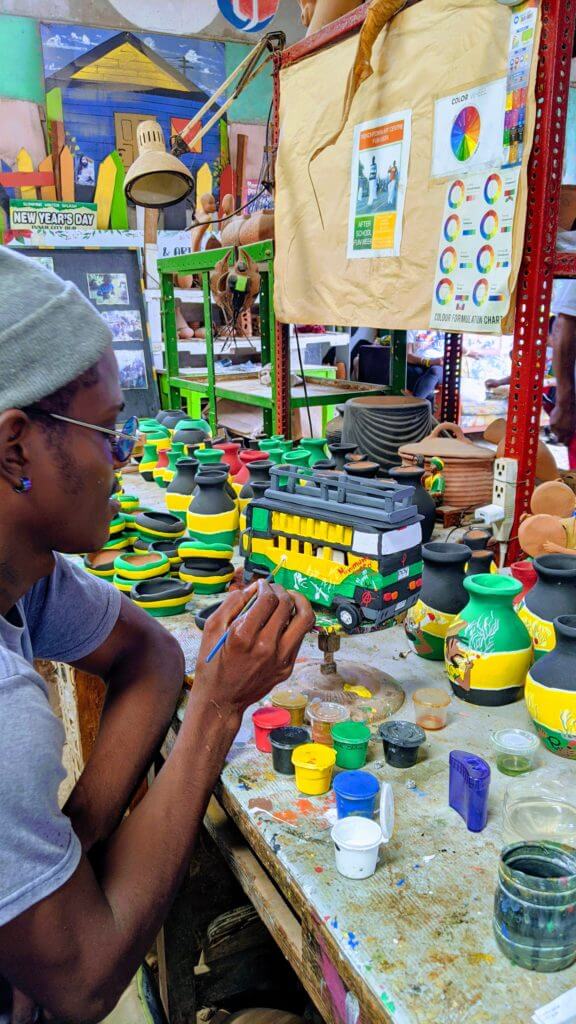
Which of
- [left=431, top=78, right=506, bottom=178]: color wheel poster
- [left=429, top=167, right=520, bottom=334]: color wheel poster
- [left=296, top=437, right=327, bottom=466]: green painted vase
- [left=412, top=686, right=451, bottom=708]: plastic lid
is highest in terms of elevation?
[left=431, top=78, right=506, bottom=178]: color wheel poster

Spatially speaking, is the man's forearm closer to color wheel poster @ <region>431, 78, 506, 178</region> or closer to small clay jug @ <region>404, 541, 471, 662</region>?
small clay jug @ <region>404, 541, 471, 662</region>

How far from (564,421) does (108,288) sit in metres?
4.39

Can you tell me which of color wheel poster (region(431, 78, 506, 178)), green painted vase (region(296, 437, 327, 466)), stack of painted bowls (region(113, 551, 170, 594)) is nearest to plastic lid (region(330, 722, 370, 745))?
stack of painted bowls (region(113, 551, 170, 594))

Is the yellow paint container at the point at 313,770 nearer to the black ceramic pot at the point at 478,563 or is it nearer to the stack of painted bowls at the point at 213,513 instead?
the black ceramic pot at the point at 478,563

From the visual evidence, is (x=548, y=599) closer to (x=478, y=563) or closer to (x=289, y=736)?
(x=478, y=563)

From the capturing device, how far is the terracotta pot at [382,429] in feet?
8.61

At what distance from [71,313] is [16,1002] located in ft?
2.75

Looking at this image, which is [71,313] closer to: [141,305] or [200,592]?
[200,592]

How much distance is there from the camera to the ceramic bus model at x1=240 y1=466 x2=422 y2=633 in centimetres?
128

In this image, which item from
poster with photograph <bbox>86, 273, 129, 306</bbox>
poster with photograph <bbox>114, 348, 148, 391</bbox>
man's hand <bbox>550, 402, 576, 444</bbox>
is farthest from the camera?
poster with photograph <bbox>114, 348, 148, 391</bbox>

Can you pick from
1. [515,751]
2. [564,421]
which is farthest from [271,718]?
[564,421]

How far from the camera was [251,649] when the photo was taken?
1.04 meters

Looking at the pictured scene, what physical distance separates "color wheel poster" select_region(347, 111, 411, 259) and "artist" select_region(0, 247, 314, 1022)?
1.60 m

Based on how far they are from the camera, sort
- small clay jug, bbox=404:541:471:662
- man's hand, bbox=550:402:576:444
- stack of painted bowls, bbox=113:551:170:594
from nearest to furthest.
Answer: small clay jug, bbox=404:541:471:662 < stack of painted bowls, bbox=113:551:170:594 < man's hand, bbox=550:402:576:444
